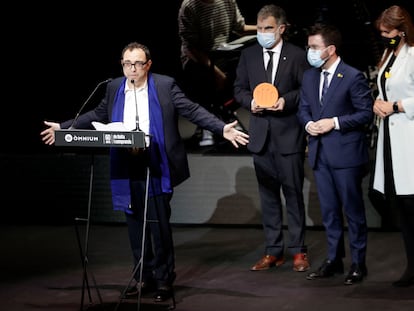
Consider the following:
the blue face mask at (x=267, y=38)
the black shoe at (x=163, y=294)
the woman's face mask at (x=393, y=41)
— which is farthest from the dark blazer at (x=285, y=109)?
the black shoe at (x=163, y=294)

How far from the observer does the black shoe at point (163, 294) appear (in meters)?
5.24

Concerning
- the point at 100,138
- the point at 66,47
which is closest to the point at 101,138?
the point at 100,138

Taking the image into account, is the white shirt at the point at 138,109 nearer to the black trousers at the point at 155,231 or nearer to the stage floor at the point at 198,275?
the black trousers at the point at 155,231

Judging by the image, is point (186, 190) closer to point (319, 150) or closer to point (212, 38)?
point (212, 38)

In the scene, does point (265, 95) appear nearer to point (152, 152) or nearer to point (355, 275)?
point (152, 152)

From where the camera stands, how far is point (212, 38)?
7398 millimetres

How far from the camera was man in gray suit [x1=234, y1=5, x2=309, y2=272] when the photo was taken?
5.75 metres

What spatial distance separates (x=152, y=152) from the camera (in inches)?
204

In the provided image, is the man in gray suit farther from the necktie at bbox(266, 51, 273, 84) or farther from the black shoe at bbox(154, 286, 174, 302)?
the black shoe at bbox(154, 286, 174, 302)

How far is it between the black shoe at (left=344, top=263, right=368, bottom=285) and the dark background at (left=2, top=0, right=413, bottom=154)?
12.2ft

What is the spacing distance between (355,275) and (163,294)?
3.81ft

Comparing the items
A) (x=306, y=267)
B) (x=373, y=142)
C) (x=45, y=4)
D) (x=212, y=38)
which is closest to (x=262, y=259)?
(x=306, y=267)

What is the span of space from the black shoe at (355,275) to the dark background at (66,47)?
372cm

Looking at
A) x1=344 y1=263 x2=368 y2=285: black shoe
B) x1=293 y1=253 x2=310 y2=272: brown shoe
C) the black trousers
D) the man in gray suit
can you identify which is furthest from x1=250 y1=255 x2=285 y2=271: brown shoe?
the black trousers
